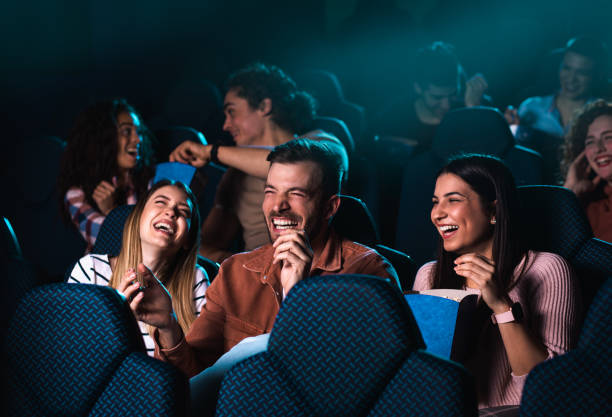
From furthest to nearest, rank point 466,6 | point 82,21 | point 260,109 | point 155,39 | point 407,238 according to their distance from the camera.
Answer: point 466,6 → point 155,39 → point 82,21 → point 260,109 → point 407,238

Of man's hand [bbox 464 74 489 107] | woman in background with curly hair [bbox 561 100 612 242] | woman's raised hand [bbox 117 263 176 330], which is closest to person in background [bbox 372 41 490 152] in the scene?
man's hand [bbox 464 74 489 107]

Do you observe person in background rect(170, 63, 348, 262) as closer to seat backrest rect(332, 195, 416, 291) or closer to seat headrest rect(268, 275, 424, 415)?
seat backrest rect(332, 195, 416, 291)

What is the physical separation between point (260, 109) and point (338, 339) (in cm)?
145

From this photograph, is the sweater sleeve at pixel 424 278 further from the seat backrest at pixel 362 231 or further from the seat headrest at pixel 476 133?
the seat headrest at pixel 476 133

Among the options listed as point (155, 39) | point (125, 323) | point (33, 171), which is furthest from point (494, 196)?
point (155, 39)

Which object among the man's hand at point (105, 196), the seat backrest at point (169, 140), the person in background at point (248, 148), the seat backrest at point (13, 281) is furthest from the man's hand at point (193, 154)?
the seat backrest at point (13, 281)

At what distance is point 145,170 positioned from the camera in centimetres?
221

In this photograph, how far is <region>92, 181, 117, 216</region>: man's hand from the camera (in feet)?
6.97

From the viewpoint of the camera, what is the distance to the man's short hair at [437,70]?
2395 mm

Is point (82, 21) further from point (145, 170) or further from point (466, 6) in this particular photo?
point (466, 6)

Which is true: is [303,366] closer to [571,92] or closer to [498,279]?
[498,279]

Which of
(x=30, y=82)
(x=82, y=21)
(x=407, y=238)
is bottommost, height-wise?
(x=407, y=238)

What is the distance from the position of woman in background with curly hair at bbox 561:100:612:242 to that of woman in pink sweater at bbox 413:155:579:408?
638mm

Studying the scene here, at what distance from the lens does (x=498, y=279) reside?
3.19ft
